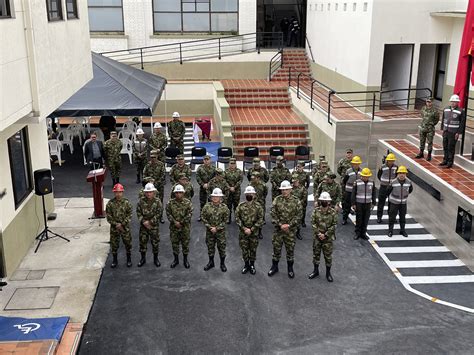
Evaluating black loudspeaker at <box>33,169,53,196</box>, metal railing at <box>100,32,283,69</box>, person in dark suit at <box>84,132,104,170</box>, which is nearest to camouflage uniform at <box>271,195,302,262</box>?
black loudspeaker at <box>33,169,53,196</box>

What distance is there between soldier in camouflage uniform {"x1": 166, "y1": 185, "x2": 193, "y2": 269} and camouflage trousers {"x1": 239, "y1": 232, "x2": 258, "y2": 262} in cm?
117

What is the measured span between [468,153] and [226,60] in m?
15.1

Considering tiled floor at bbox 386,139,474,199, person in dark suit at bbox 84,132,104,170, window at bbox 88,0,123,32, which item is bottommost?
person in dark suit at bbox 84,132,104,170

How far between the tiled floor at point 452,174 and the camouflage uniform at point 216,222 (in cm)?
546

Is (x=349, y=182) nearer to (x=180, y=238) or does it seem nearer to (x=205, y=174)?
(x=205, y=174)

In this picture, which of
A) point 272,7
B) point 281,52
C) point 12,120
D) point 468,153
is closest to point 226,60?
point 281,52

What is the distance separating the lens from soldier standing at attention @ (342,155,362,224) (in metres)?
13.6

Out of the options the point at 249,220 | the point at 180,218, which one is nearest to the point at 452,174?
the point at 249,220

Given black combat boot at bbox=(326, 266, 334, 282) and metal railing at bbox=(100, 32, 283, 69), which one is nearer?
black combat boot at bbox=(326, 266, 334, 282)

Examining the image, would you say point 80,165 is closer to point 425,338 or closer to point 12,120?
point 12,120

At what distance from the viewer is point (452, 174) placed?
1345 cm

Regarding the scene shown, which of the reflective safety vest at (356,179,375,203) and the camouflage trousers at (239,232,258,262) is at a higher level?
the reflective safety vest at (356,179,375,203)

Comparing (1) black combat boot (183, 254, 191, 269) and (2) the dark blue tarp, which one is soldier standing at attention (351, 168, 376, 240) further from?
(2) the dark blue tarp

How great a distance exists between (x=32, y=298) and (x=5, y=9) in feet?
16.9
